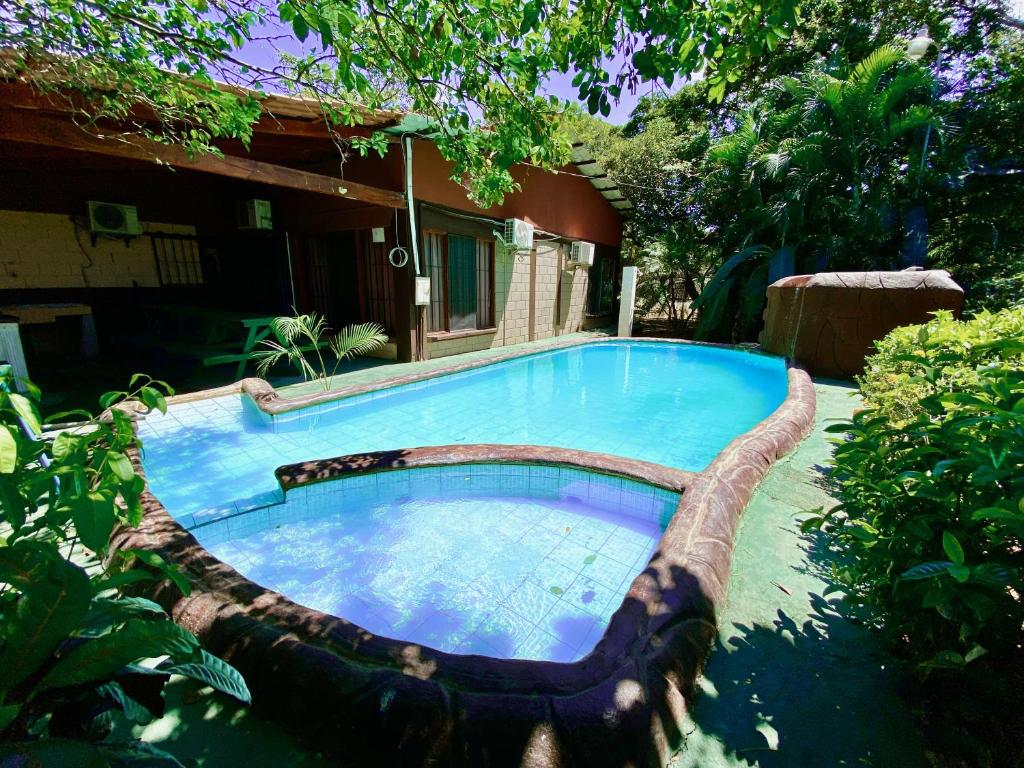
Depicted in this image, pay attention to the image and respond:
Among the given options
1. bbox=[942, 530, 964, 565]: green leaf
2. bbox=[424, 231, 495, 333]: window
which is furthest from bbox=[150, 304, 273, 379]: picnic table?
bbox=[942, 530, 964, 565]: green leaf

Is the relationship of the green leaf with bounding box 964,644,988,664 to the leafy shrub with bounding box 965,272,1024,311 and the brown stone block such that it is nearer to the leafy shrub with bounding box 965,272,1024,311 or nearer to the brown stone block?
the brown stone block

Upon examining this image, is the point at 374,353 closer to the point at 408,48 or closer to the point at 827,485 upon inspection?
the point at 408,48

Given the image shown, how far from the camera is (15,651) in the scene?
89 cm

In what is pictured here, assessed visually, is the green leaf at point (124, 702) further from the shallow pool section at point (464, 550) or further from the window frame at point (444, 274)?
the window frame at point (444, 274)

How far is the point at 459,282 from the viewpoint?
353 inches

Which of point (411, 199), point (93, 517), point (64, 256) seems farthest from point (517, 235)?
point (93, 517)

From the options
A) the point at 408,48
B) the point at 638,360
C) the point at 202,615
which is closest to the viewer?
the point at 202,615

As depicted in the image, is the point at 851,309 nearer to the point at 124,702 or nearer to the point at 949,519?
the point at 949,519

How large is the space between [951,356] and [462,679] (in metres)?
2.15

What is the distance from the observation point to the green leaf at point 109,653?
0.92m

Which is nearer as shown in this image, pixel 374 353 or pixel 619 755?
pixel 619 755

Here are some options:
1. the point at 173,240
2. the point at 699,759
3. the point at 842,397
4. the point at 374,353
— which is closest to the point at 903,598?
the point at 699,759

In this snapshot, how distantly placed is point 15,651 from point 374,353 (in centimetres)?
782

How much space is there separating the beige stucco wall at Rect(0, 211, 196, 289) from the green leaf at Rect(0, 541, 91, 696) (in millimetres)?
9460
